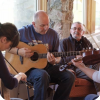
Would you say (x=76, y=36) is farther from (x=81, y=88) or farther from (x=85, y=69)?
(x=85, y=69)

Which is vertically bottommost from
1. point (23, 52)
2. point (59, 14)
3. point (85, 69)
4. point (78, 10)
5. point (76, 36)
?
point (85, 69)

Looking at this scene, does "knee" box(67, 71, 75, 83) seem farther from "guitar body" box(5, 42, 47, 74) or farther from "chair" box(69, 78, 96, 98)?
"guitar body" box(5, 42, 47, 74)

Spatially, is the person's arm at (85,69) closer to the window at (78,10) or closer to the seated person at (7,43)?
the seated person at (7,43)

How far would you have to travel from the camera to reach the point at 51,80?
2176 millimetres

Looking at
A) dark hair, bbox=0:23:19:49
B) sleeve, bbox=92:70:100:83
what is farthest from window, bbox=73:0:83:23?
dark hair, bbox=0:23:19:49

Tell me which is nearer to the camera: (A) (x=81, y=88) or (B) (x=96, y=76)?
(B) (x=96, y=76)

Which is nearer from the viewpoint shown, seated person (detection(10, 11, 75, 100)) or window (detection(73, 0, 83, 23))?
seated person (detection(10, 11, 75, 100))

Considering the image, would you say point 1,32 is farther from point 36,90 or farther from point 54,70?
point 54,70

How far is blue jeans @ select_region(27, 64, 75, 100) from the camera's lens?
1.88 meters

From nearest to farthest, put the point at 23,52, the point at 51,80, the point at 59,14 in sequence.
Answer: the point at 23,52 < the point at 51,80 < the point at 59,14

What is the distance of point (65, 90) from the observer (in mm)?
2072

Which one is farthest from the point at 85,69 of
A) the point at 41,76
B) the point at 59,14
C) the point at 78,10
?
the point at 78,10

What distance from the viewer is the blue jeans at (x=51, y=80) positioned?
188cm

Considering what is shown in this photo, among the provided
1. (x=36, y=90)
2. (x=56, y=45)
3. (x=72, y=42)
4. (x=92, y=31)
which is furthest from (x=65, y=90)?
(x=92, y=31)
